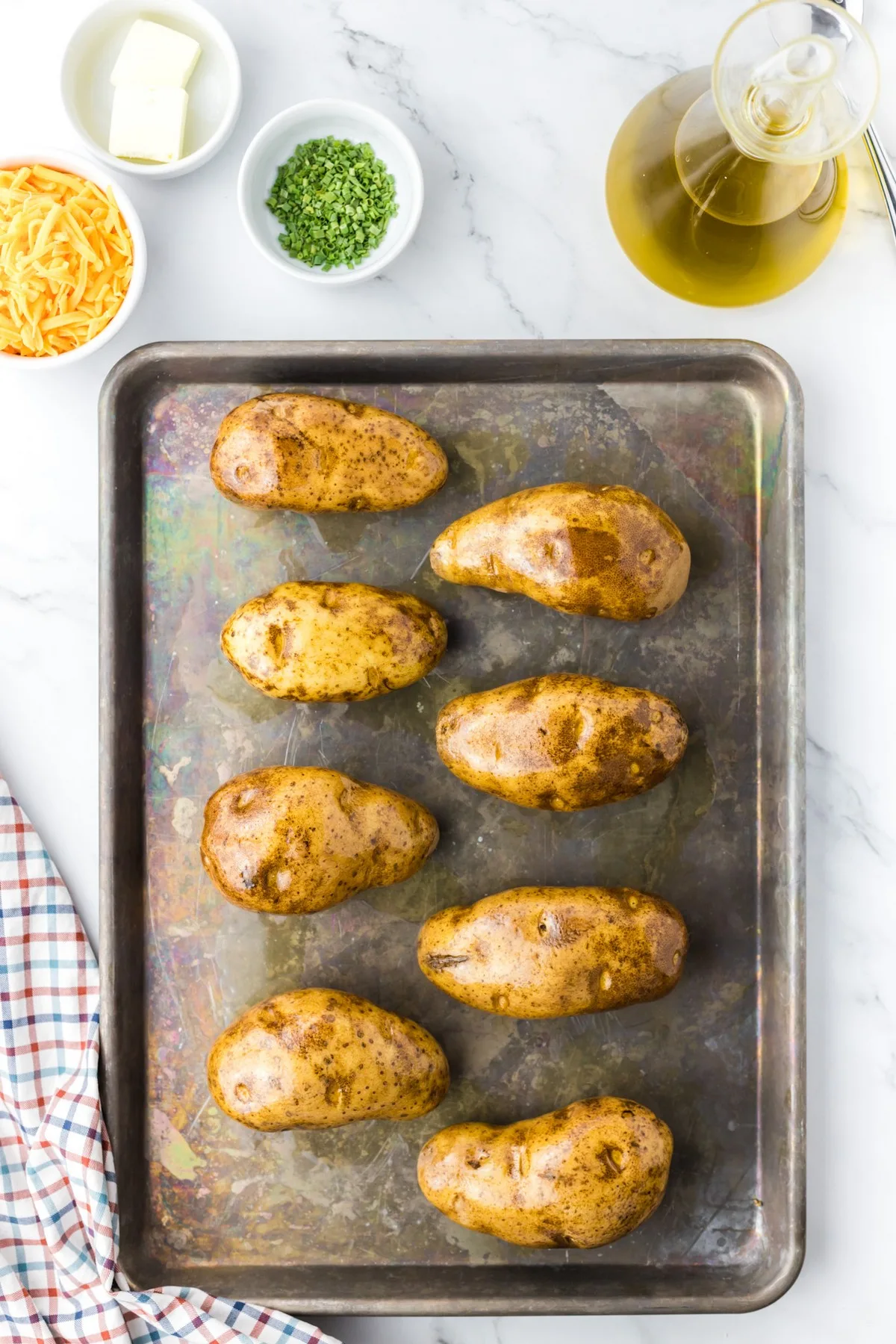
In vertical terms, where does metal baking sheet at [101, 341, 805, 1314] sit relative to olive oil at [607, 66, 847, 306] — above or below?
below

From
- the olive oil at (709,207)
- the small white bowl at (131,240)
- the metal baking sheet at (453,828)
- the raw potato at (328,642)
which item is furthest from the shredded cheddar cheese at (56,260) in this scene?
the olive oil at (709,207)

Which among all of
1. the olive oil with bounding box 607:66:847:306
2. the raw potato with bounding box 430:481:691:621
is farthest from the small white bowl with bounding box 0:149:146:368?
the olive oil with bounding box 607:66:847:306

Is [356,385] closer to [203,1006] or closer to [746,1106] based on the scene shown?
[203,1006]

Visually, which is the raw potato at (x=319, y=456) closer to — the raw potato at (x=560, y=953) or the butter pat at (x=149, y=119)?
the butter pat at (x=149, y=119)

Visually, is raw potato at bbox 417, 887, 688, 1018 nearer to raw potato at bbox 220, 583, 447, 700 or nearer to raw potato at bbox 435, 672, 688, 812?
raw potato at bbox 435, 672, 688, 812

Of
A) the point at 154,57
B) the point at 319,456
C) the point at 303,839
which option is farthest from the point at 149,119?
the point at 303,839

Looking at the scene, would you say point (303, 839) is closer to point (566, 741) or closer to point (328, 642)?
point (328, 642)
